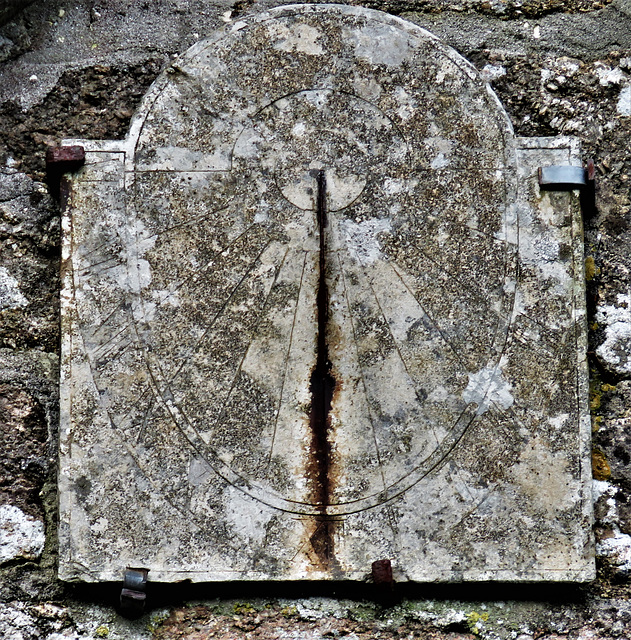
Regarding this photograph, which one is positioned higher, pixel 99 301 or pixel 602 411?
pixel 99 301

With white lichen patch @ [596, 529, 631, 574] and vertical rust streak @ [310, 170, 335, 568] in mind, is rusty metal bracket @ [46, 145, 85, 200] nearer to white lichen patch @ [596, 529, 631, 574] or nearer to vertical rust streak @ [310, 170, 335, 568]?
vertical rust streak @ [310, 170, 335, 568]

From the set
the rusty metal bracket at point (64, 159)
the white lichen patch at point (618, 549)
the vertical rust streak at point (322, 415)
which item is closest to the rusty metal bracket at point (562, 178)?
the vertical rust streak at point (322, 415)

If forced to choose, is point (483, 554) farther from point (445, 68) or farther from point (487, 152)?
point (445, 68)

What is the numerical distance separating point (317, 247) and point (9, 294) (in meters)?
0.61

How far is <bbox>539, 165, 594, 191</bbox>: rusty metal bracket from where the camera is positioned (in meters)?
1.84

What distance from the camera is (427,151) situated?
72.7 inches

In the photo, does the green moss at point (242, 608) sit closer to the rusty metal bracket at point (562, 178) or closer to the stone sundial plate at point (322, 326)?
the stone sundial plate at point (322, 326)

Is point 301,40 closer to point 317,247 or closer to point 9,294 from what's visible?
point 317,247

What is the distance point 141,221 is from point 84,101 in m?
0.32

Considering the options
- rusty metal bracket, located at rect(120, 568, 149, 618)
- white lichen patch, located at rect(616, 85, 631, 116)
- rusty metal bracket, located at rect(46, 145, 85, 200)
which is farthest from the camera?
white lichen patch, located at rect(616, 85, 631, 116)

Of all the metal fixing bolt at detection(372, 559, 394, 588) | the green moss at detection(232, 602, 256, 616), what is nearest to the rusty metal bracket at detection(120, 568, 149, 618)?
the green moss at detection(232, 602, 256, 616)

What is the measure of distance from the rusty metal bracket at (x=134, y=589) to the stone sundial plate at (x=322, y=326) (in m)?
0.02

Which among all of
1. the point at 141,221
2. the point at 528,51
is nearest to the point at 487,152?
the point at 528,51

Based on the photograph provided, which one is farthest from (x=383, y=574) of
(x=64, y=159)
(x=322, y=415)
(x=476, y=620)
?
(x=64, y=159)
